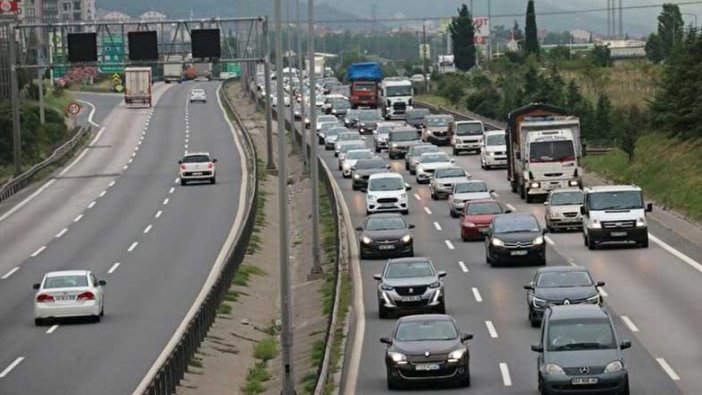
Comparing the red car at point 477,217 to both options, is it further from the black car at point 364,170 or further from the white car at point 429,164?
the white car at point 429,164

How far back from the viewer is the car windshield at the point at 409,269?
127 feet

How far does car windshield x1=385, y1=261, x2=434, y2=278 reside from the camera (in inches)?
1528

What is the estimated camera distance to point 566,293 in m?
34.7

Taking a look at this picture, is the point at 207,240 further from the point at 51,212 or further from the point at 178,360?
the point at 178,360

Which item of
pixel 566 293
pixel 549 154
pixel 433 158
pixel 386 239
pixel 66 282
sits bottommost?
pixel 386 239

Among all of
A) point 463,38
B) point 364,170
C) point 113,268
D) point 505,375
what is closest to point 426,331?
point 505,375

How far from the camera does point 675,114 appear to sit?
7431cm

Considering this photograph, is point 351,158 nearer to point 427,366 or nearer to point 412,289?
point 412,289

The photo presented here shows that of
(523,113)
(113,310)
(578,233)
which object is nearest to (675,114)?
(523,113)

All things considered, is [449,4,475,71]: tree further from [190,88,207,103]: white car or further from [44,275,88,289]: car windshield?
[44,275,88,289]: car windshield

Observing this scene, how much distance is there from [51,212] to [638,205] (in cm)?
3008

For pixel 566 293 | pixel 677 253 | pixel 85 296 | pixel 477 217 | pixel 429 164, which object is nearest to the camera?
pixel 566 293

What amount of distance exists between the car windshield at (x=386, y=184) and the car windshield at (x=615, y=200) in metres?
13.9

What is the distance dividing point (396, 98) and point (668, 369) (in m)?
92.3
